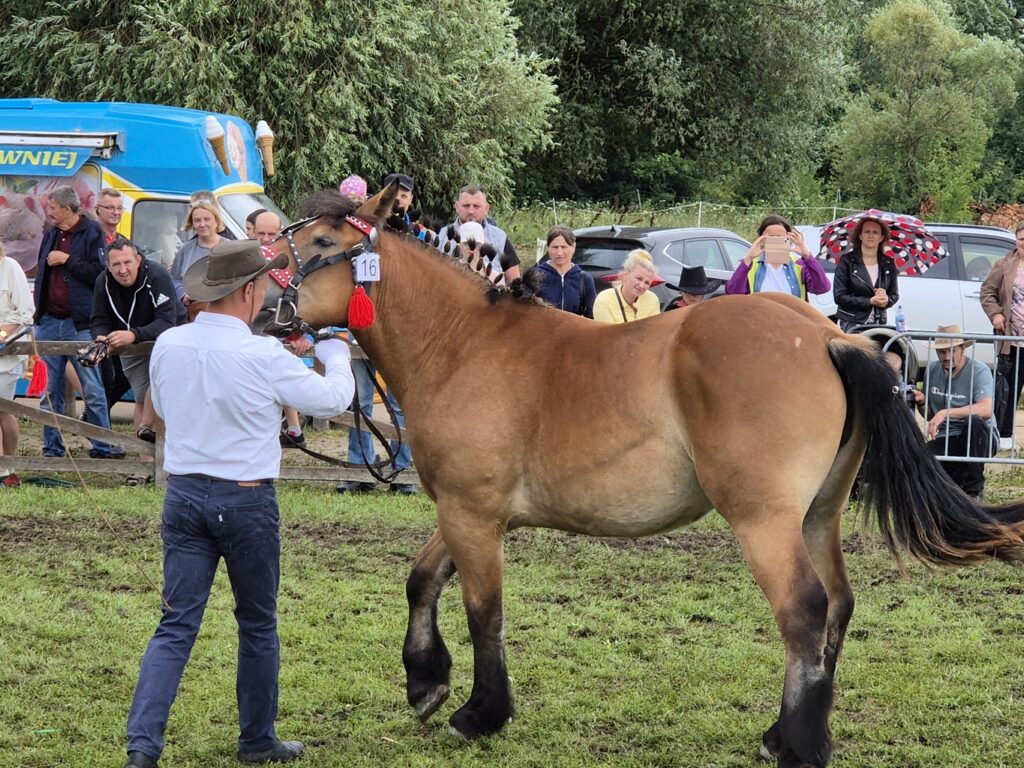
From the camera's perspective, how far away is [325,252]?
5.08 metres

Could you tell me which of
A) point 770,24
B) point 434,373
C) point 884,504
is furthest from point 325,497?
point 770,24

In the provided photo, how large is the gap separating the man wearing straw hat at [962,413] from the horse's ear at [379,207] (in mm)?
5147

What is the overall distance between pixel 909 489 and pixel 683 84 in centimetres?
2692

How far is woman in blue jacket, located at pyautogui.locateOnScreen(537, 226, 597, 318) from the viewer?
9.19m

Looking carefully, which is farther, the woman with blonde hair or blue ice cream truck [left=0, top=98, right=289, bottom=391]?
blue ice cream truck [left=0, top=98, right=289, bottom=391]

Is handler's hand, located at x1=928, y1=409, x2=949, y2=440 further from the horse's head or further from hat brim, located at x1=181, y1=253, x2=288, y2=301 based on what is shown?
hat brim, located at x1=181, y1=253, x2=288, y2=301

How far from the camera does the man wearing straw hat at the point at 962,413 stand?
8.78 metres

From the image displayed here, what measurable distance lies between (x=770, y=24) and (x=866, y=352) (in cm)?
2702

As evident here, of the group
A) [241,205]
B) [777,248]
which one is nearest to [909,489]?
[777,248]

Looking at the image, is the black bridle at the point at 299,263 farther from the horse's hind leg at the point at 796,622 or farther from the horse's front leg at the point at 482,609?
the horse's hind leg at the point at 796,622

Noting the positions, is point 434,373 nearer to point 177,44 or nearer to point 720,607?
point 720,607

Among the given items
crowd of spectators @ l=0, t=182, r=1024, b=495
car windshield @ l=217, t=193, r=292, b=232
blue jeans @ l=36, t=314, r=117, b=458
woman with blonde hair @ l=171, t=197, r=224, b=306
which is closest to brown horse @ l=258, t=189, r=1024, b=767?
crowd of spectators @ l=0, t=182, r=1024, b=495

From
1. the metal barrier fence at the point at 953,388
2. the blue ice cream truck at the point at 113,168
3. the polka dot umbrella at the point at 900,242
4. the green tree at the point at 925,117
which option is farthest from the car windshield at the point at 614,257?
the green tree at the point at 925,117

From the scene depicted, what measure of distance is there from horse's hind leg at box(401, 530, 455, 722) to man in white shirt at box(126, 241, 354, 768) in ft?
3.20
